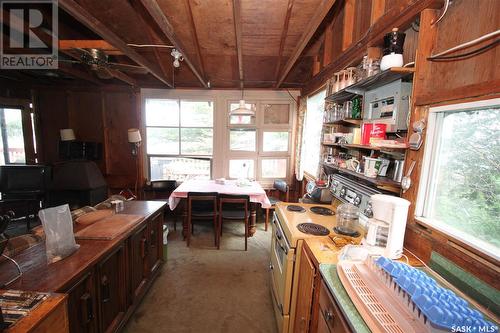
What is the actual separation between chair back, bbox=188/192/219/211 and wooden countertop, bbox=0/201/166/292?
138cm

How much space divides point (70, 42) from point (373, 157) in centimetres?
316

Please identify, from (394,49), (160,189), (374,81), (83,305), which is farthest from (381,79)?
(160,189)

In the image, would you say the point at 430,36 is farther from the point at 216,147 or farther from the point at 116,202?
the point at 216,147

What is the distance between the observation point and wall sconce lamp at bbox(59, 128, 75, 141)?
4.11m

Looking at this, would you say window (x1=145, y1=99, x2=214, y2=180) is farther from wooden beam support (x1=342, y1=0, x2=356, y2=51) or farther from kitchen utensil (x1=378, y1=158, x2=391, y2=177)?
kitchen utensil (x1=378, y1=158, x2=391, y2=177)

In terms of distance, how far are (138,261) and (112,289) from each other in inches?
15.0

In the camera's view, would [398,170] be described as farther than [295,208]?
No

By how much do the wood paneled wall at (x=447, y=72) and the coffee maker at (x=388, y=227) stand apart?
0.42 feet

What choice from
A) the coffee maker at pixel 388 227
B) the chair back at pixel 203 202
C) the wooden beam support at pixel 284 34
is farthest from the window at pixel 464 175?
the chair back at pixel 203 202

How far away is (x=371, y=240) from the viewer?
1.26 metres

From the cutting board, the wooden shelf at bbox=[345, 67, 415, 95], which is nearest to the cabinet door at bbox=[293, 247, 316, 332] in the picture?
the wooden shelf at bbox=[345, 67, 415, 95]

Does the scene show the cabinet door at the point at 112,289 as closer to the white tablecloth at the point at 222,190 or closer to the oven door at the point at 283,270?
the oven door at the point at 283,270

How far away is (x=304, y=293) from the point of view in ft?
4.59

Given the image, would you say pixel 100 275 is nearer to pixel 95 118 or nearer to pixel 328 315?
pixel 328 315
